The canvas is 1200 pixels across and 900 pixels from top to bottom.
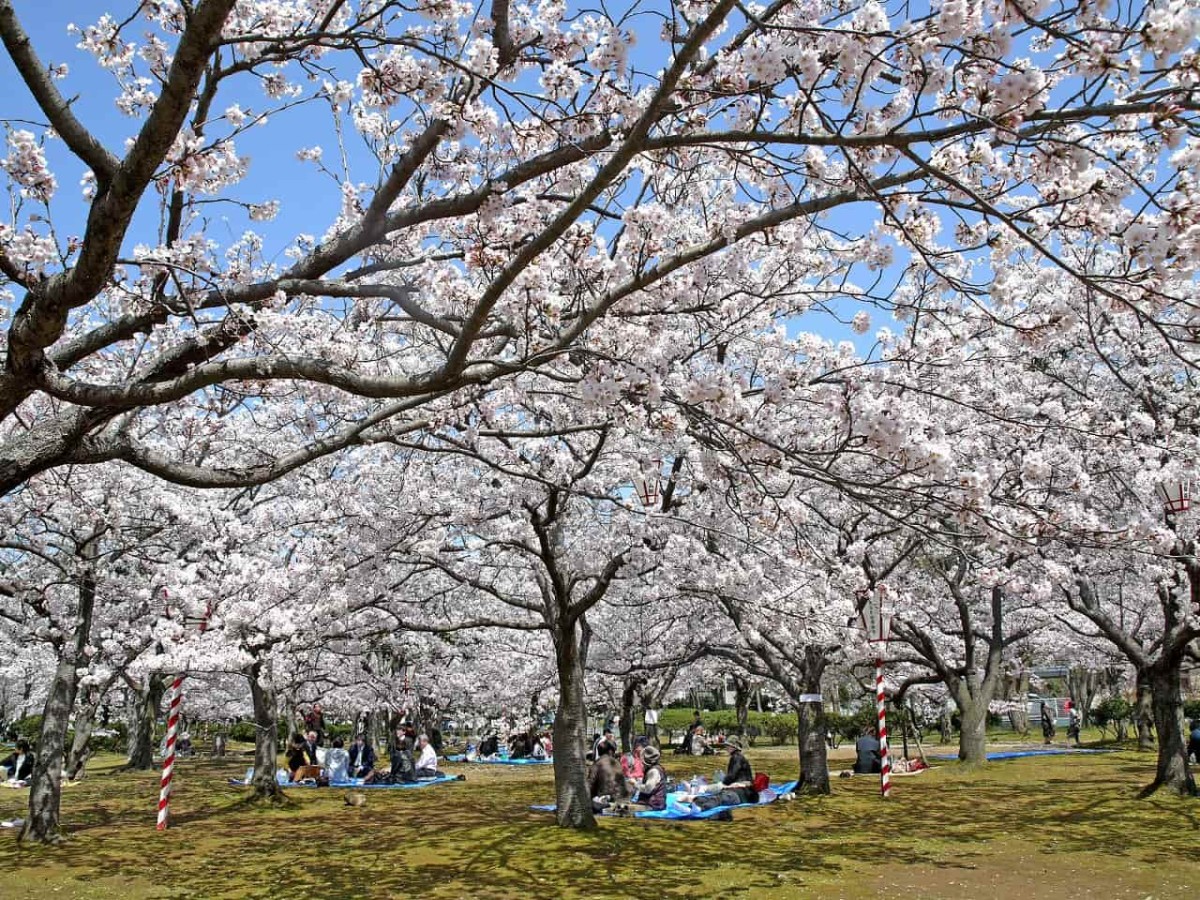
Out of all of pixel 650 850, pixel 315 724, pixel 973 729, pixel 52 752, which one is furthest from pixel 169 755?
pixel 973 729

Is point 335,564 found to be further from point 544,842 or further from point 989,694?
point 989,694

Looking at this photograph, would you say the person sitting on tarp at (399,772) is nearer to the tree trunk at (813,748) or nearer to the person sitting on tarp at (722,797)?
the person sitting on tarp at (722,797)

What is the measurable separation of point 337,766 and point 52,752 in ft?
31.5

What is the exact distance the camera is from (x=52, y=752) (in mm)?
10242

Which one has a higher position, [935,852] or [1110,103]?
[1110,103]

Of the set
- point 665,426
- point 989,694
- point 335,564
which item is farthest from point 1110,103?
point 989,694

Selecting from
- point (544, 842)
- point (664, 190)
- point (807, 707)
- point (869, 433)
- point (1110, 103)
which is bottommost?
point (544, 842)

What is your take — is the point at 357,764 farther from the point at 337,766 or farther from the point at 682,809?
the point at 682,809

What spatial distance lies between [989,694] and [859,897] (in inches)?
466

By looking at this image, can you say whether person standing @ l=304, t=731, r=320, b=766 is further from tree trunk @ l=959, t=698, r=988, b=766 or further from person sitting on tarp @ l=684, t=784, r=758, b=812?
tree trunk @ l=959, t=698, r=988, b=766

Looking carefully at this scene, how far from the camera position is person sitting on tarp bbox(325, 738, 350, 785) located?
19.2 metres

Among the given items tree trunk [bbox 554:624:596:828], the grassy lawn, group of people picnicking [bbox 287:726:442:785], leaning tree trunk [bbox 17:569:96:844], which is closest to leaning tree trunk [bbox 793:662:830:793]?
the grassy lawn

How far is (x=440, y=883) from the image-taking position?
25.8 ft

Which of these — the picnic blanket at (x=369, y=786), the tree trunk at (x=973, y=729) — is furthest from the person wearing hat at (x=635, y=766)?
the tree trunk at (x=973, y=729)
